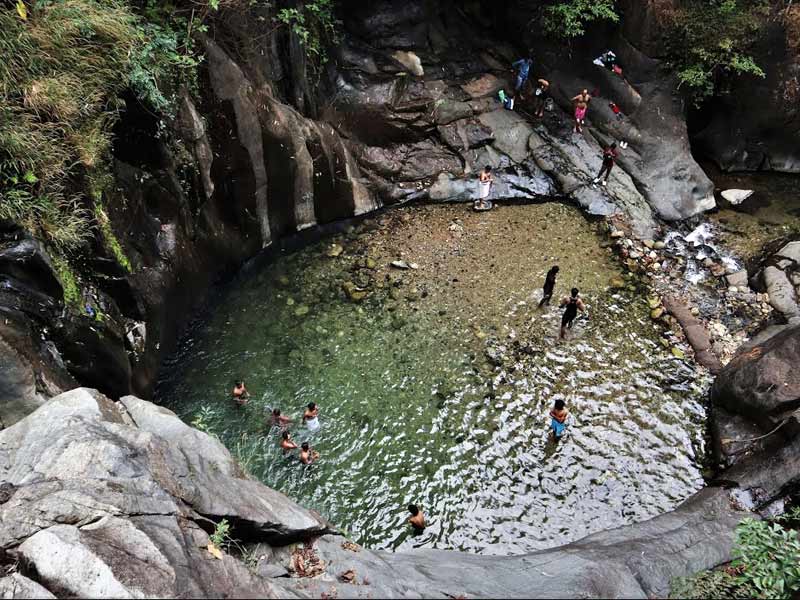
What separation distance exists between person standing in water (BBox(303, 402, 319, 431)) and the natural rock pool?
0.50 feet

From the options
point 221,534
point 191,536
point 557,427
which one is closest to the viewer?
point 191,536

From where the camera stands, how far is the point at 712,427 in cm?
1046

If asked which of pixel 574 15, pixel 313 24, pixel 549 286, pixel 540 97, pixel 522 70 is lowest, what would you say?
pixel 549 286

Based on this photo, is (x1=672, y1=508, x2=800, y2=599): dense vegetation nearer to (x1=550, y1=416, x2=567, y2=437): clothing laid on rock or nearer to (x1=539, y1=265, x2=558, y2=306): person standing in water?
(x1=550, y1=416, x2=567, y2=437): clothing laid on rock

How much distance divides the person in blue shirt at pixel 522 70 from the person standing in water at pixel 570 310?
27.9 feet

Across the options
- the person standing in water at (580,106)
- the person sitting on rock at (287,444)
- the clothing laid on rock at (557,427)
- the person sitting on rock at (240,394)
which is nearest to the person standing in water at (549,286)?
the clothing laid on rock at (557,427)

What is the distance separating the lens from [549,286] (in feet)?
41.0

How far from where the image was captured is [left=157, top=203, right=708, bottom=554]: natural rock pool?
9.31 metres

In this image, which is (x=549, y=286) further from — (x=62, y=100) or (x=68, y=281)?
(x=62, y=100)

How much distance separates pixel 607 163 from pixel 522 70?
13.8ft

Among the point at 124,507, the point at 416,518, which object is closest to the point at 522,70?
the point at 416,518

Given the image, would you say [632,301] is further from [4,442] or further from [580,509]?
[4,442]

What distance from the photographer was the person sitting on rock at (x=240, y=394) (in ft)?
34.7

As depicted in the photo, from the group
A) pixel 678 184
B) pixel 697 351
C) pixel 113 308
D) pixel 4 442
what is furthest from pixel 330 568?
pixel 678 184
